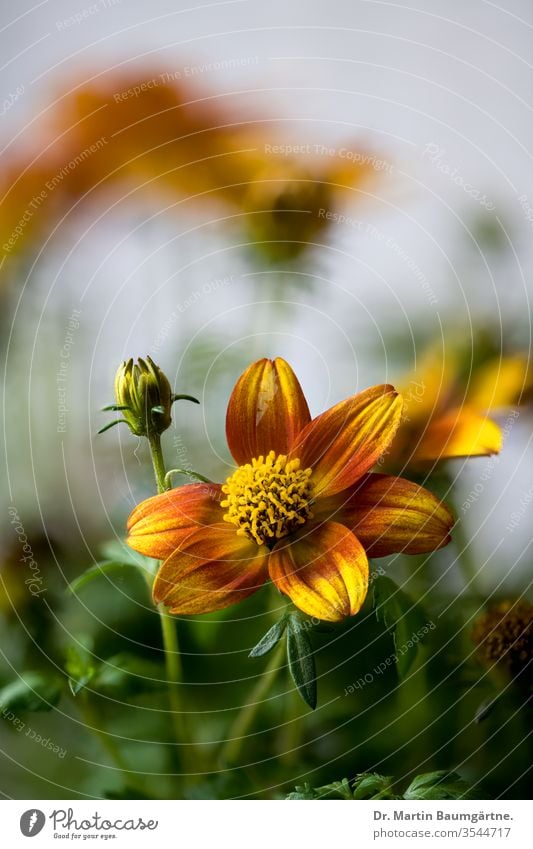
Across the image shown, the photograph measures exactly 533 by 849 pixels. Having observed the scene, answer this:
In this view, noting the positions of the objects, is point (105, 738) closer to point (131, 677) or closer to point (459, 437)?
point (131, 677)

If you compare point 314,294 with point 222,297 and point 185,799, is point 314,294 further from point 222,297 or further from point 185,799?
point 185,799

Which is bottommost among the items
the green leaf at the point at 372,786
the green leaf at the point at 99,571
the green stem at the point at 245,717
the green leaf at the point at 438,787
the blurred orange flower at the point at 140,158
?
the green leaf at the point at 438,787

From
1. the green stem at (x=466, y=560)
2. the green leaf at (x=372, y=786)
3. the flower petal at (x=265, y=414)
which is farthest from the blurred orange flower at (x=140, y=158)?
the green leaf at (x=372, y=786)

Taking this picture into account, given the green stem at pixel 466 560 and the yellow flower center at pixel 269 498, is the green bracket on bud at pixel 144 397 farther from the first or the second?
the green stem at pixel 466 560

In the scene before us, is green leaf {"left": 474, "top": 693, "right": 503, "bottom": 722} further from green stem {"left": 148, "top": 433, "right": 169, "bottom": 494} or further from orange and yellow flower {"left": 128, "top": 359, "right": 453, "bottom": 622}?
green stem {"left": 148, "top": 433, "right": 169, "bottom": 494}
